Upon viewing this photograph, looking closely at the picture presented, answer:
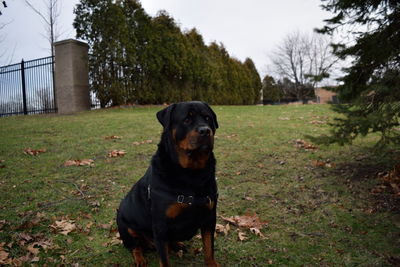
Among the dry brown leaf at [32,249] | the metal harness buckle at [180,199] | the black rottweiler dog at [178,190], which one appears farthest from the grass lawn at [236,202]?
the metal harness buckle at [180,199]

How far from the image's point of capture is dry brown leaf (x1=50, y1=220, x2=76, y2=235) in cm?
372

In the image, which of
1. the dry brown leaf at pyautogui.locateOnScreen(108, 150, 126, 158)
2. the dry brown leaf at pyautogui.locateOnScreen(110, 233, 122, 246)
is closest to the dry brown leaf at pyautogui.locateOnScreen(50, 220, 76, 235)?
the dry brown leaf at pyautogui.locateOnScreen(110, 233, 122, 246)

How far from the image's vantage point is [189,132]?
2801 millimetres

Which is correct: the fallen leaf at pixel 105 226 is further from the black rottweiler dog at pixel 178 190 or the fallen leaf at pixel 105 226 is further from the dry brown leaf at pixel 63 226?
the black rottweiler dog at pixel 178 190

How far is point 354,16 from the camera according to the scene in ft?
15.5

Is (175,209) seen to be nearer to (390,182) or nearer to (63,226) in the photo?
(63,226)

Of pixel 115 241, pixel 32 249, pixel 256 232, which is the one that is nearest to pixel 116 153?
pixel 115 241

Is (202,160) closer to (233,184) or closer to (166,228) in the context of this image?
(166,228)

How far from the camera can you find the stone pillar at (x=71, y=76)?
1358 centimetres

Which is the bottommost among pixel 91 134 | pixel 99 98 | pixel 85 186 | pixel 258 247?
pixel 258 247

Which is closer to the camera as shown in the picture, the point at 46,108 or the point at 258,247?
the point at 258,247

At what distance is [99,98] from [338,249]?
503 inches

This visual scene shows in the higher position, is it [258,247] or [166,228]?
[166,228]

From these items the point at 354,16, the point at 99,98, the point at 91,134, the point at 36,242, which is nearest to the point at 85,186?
the point at 36,242
